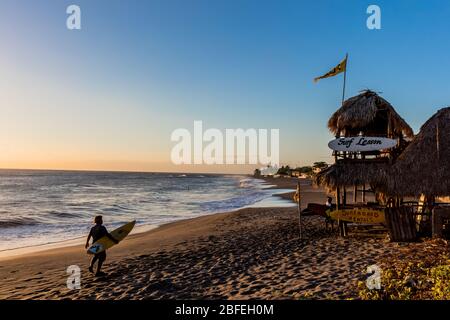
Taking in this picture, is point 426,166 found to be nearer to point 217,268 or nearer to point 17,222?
point 217,268

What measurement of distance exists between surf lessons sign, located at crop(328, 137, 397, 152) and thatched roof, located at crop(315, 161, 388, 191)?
665mm

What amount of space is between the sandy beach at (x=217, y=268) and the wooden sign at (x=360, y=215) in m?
0.75

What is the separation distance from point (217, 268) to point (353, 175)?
6.61 meters

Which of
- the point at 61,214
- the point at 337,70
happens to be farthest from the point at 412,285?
the point at 61,214

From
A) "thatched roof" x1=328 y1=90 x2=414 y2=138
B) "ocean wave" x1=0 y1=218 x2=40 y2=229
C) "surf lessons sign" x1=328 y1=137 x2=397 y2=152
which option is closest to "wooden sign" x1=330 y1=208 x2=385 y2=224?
"surf lessons sign" x1=328 y1=137 x2=397 y2=152

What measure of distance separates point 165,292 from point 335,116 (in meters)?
10.3

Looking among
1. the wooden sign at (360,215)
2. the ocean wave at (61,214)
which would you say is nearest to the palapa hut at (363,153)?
the wooden sign at (360,215)

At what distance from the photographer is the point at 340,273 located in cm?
842

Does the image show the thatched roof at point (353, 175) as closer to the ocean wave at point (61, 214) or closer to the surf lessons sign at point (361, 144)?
the surf lessons sign at point (361, 144)

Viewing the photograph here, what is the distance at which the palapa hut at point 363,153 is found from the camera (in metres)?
12.7

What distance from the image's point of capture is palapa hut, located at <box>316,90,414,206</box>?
1273 centimetres

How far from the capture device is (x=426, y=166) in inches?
468
